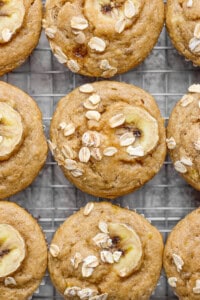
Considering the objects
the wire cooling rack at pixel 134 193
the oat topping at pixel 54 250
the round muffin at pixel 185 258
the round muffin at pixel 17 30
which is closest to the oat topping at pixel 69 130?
the wire cooling rack at pixel 134 193

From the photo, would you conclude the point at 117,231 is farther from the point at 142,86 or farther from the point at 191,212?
the point at 142,86

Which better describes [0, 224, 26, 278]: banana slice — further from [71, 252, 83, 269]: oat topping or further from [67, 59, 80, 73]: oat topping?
[67, 59, 80, 73]: oat topping

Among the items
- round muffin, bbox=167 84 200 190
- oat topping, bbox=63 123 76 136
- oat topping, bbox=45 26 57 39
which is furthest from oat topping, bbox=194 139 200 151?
oat topping, bbox=45 26 57 39

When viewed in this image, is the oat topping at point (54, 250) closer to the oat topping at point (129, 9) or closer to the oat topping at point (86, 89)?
the oat topping at point (86, 89)

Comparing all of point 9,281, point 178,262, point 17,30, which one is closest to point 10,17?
point 17,30

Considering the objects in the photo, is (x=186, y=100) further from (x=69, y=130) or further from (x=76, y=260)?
(x=76, y=260)
